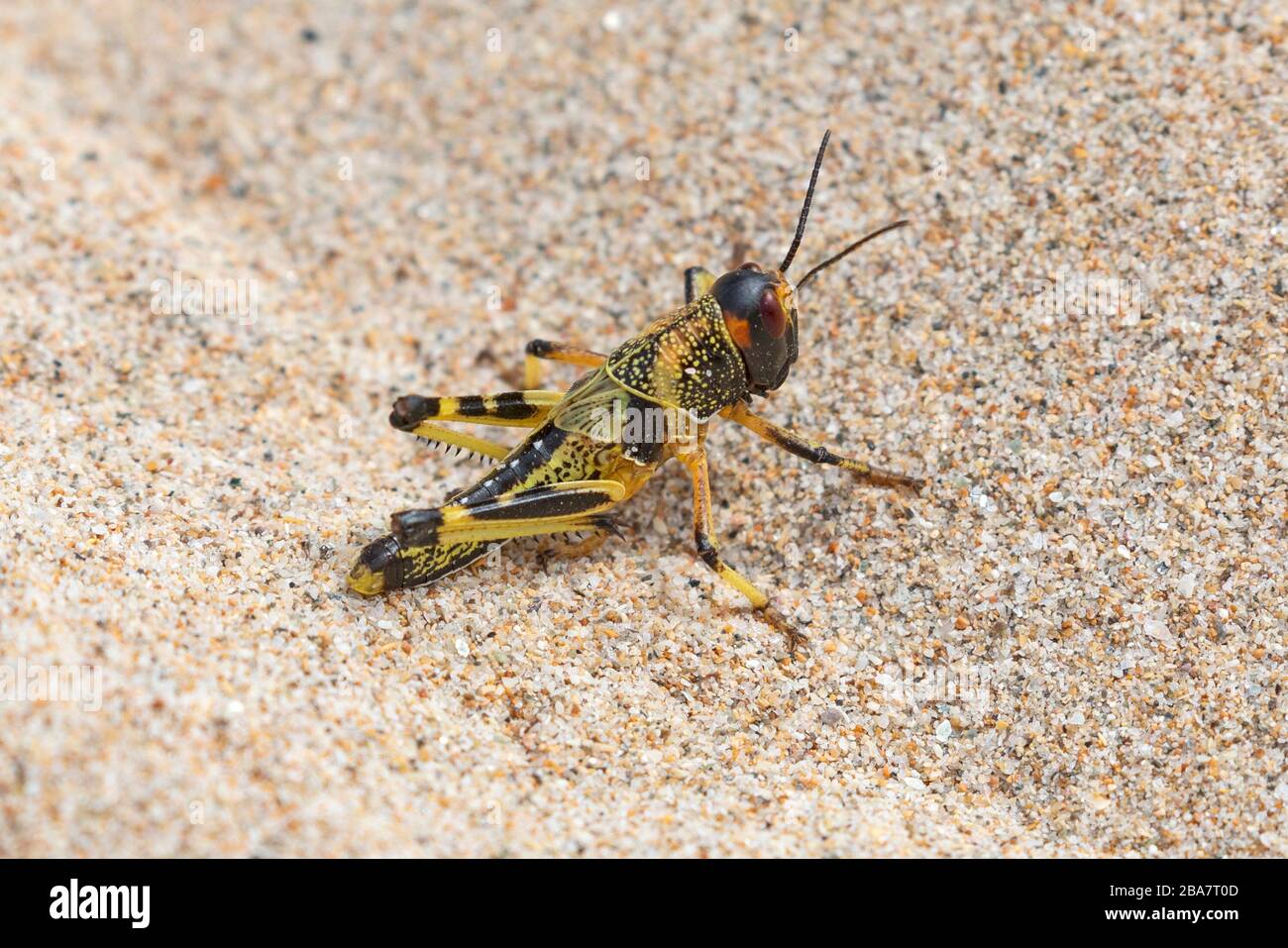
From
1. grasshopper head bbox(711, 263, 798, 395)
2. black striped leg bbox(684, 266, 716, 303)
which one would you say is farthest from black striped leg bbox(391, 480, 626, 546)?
black striped leg bbox(684, 266, 716, 303)

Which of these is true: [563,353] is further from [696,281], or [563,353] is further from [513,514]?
[513,514]

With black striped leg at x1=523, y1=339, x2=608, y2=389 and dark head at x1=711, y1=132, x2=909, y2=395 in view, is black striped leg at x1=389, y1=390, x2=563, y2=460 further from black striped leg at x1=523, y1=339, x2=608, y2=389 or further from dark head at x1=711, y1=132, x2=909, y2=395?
dark head at x1=711, y1=132, x2=909, y2=395

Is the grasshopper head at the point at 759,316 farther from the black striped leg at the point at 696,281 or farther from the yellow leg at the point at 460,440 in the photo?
the yellow leg at the point at 460,440

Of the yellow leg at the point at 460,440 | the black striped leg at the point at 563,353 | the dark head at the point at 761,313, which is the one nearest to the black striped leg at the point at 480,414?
the yellow leg at the point at 460,440

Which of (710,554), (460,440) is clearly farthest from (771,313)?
(460,440)

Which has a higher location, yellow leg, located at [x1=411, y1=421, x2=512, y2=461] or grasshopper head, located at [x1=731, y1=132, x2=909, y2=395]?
grasshopper head, located at [x1=731, y1=132, x2=909, y2=395]

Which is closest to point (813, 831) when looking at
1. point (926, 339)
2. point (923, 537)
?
point (923, 537)
